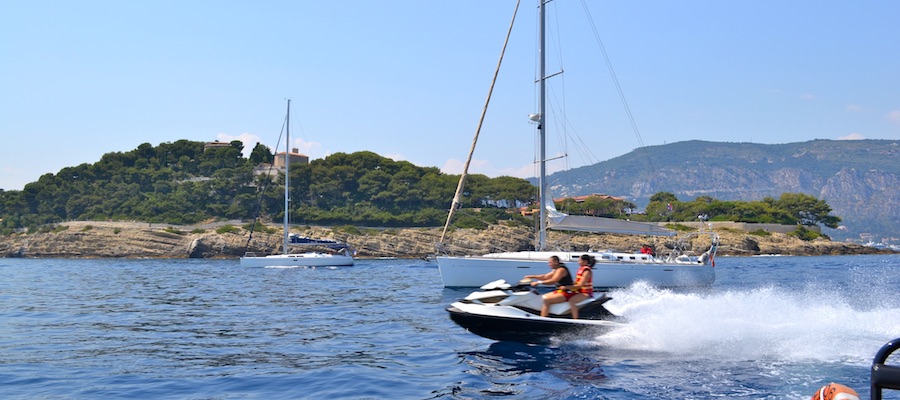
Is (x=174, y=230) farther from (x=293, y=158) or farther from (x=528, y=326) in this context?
(x=528, y=326)

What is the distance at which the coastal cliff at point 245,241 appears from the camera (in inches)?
3654

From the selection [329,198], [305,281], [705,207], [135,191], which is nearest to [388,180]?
[329,198]

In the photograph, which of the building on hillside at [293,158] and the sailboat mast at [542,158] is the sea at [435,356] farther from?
the building on hillside at [293,158]

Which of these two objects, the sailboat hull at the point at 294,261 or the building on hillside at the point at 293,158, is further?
the building on hillside at the point at 293,158

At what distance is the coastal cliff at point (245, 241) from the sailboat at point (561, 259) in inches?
2023

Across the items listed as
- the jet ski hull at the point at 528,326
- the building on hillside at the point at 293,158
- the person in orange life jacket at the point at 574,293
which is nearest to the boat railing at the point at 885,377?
the jet ski hull at the point at 528,326

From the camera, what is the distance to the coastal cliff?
9281 cm

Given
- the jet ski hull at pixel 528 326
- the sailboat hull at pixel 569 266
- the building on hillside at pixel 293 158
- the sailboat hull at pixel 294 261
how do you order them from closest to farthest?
the jet ski hull at pixel 528 326
the sailboat hull at pixel 569 266
the sailboat hull at pixel 294 261
the building on hillside at pixel 293 158

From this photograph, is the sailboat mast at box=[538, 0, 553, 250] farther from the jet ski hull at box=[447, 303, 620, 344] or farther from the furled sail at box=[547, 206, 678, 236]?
the jet ski hull at box=[447, 303, 620, 344]

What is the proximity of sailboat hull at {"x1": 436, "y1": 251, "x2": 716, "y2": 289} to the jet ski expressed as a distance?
14976 mm

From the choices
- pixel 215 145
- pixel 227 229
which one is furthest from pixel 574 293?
pixel 215 145

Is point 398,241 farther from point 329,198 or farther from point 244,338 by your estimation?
point 244,338

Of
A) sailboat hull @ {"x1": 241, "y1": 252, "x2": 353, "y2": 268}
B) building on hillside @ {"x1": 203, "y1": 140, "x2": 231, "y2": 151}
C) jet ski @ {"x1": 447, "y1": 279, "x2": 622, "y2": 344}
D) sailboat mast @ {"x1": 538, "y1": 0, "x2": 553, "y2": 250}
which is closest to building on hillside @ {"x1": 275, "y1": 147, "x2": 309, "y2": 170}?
building on hillside @ {"x1": 203, "y1": 140, "x2": 231, "y2": 151}

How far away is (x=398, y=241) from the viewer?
98.7m
